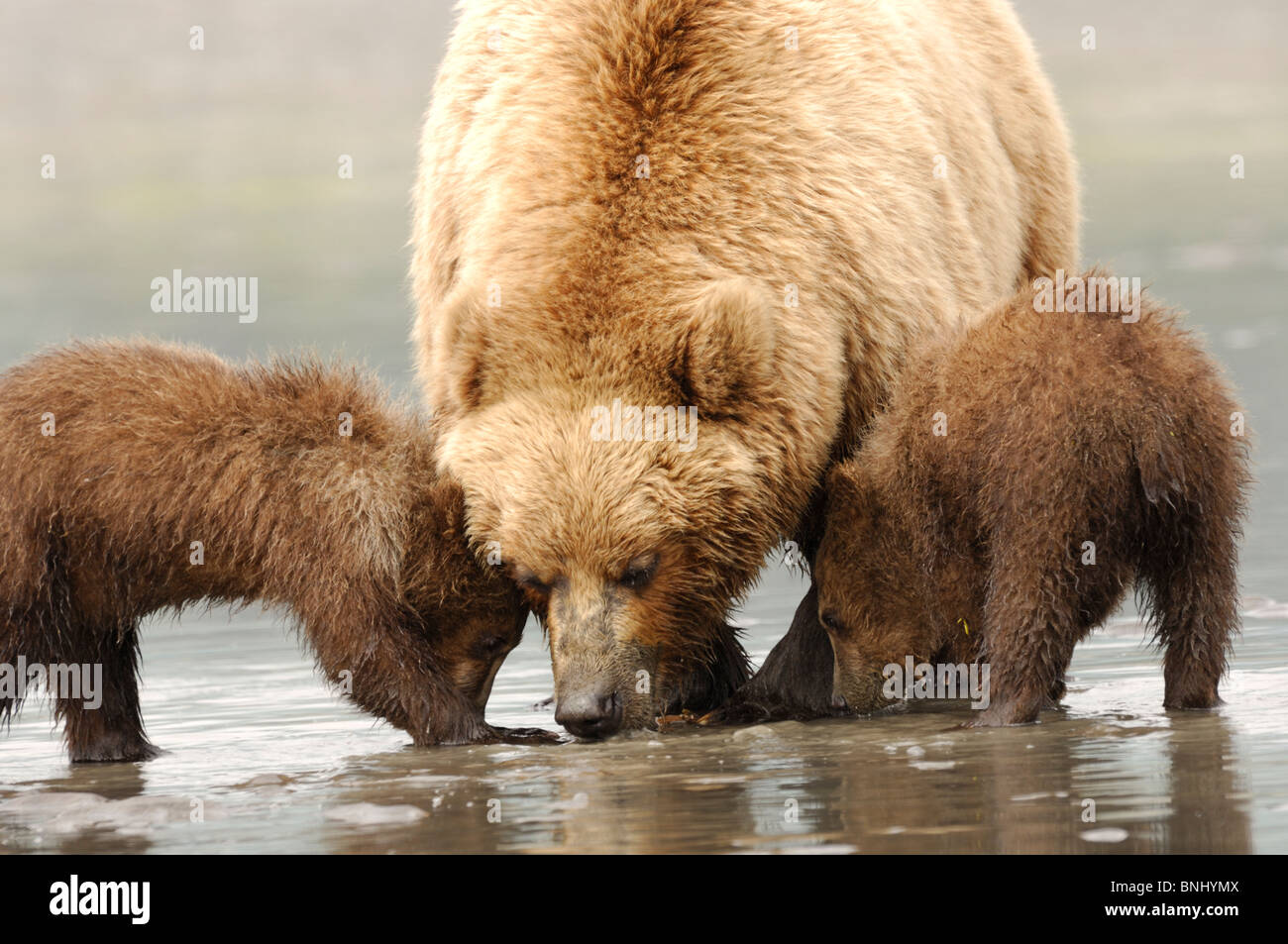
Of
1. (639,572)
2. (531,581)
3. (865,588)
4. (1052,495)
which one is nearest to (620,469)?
(639,572)

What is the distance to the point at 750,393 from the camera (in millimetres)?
8383

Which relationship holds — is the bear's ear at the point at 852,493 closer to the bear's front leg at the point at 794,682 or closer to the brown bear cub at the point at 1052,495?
the brown bear cub at the point at 1052,495

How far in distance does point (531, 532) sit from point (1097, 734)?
100 inches

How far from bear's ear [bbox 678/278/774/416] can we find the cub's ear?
0.99 meters

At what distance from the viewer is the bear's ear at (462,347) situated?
336 inches

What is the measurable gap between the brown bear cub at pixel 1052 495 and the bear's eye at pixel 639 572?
1.11m

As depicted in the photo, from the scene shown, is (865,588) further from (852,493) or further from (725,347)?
(725,347)

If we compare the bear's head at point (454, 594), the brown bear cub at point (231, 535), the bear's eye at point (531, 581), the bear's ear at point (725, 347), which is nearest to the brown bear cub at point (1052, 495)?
the bear's ear at point (725, 347)

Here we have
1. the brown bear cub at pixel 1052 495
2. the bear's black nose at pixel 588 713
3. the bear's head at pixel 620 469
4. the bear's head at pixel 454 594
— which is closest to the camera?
the brown bear cub at pixel 1052 495

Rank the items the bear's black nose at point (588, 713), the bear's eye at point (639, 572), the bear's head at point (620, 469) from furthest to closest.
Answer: the bear's eye at point (639, 572) → the bear's head at point (620, 469) → the bear's black nose at point (588, 713)

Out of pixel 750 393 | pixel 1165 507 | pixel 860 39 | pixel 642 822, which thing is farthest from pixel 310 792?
pixel 860 39

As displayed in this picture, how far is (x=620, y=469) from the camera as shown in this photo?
8.03m

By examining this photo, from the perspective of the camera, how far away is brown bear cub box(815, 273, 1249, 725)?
7.63 m

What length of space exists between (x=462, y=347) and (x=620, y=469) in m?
1.08
